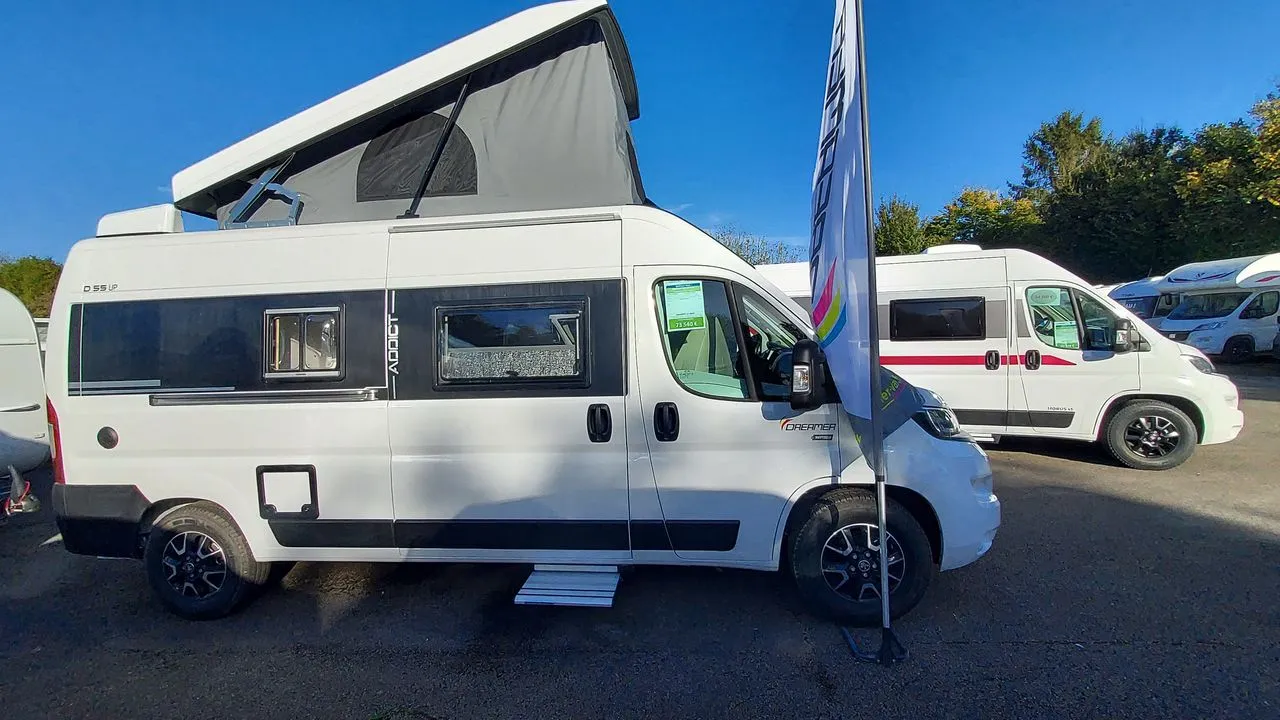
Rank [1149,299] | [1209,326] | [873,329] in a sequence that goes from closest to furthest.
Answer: [873,329], [1209,326], [1149,299]

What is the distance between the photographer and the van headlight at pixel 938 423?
3730 mm

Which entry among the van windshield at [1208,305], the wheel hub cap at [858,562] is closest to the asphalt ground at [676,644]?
the wheel hub cap at [858,562]

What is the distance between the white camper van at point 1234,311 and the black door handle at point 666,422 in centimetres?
1994

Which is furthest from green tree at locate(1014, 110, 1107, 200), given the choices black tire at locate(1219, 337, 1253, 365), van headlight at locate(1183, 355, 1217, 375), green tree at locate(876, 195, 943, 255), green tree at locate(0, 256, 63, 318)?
green tree at locate(0, 256, 63, 318)

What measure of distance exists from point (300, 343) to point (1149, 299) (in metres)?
26.8

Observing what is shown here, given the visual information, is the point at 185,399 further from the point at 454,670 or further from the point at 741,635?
the point at 741,635

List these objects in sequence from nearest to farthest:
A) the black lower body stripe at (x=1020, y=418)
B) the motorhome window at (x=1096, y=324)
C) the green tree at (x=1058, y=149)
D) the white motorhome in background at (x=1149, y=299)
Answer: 1. the motorhome window at (x=1096, y=324)
2. the black lower body stripe at (x=1020, y=418)
3. the white motorhome in background at (x=1149, y=299)
4. the green tree at (x=1058, y=149)

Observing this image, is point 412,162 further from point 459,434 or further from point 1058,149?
point 1058,149

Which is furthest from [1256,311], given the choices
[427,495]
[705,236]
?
[427,495]

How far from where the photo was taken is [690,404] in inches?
145

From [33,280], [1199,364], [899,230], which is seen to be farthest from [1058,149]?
[33,280]

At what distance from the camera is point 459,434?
12.5 feet

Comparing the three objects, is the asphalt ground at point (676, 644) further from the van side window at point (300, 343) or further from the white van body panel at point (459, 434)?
the van side window at point (300, 343)

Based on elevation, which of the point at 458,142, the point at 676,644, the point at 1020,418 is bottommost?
the point at 676,644
